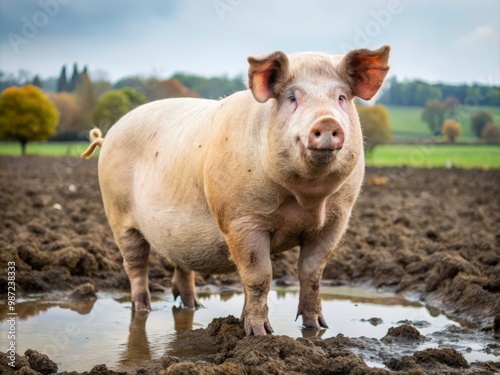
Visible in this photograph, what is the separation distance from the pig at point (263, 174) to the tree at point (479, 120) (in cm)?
4015

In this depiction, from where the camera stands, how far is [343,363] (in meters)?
4.37

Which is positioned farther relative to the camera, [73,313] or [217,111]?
[73,313]

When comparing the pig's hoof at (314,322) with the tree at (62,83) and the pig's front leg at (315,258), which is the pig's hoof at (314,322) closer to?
the pig's front leg at (315,258)

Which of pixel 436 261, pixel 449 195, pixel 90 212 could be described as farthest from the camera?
pixel 449 195

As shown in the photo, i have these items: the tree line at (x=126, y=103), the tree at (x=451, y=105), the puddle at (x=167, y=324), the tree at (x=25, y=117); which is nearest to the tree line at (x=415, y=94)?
the tree line at (x=126, y=103)

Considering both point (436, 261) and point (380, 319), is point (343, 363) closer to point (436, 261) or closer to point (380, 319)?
point (380, 319)

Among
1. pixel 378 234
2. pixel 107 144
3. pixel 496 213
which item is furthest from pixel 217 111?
pixel 496 213

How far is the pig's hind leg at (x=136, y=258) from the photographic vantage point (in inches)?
263

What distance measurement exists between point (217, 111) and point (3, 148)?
63.7m

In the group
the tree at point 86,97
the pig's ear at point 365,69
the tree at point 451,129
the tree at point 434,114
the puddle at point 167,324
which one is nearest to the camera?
the pig's ear at point 365,69

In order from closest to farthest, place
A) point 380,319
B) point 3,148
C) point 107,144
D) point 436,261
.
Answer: point 380,319, point 107,144, point 436,261, point 3,148

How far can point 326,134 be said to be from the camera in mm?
4055

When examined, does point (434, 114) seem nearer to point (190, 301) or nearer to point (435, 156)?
point (435, 156)

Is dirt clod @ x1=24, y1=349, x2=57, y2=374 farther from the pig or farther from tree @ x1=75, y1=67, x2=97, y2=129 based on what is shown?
tree @ x1=75, y1=67, x2=97, y2=129
